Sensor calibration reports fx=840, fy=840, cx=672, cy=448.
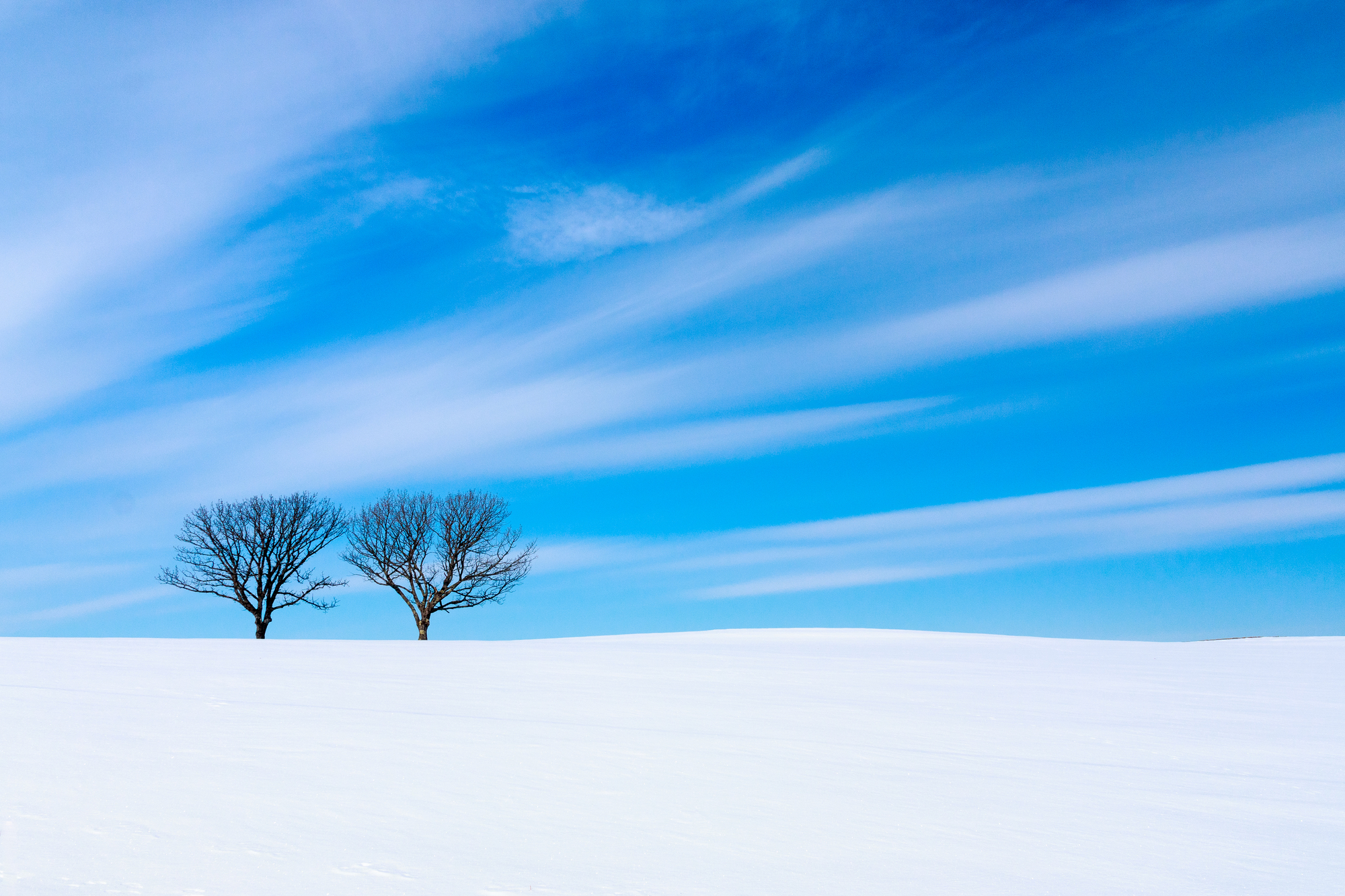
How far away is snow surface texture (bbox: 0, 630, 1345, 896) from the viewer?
3.21m

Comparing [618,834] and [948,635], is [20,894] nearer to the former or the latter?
[618,834]

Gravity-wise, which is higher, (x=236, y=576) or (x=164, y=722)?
(x=236, y=576)

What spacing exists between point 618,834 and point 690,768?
1479 millimetres

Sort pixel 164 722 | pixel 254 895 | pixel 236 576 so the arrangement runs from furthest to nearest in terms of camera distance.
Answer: pixel 236 576 < pixel 164 722 < pixel 254 895

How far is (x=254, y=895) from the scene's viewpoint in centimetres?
271

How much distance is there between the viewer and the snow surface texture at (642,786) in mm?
3205

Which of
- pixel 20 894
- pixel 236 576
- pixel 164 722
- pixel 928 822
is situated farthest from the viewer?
pixel 236 576

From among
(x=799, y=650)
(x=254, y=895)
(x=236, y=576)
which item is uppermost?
(x=236, y=576)

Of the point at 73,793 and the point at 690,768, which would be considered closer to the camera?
the point at 73,793

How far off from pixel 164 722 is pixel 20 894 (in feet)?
11.2

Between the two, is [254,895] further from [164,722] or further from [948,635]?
[948,635]

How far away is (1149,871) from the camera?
366cm

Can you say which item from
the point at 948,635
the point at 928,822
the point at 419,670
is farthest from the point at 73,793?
the point at 948,635

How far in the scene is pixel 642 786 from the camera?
15.3 ft
